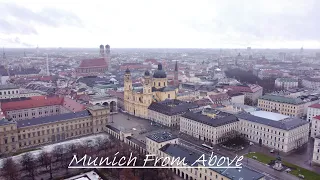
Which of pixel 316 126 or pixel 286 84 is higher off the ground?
pixel 286 84

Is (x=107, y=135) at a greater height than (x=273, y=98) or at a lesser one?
lesser

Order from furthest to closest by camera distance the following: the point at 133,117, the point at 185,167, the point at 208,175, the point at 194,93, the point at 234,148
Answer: the point at 194,93 < the point at 133,117 < the point at 234,148 < the point at 185,167 < the point at 208,175

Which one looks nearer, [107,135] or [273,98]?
[107,135]

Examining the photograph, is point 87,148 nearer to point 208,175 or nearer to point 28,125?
point 28,125

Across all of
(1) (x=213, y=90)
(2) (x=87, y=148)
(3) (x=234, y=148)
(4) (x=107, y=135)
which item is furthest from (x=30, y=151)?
(1) (x=213, y=90)

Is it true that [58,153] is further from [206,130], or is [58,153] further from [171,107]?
[171,107]

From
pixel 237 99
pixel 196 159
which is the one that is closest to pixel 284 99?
pixel 237 99
